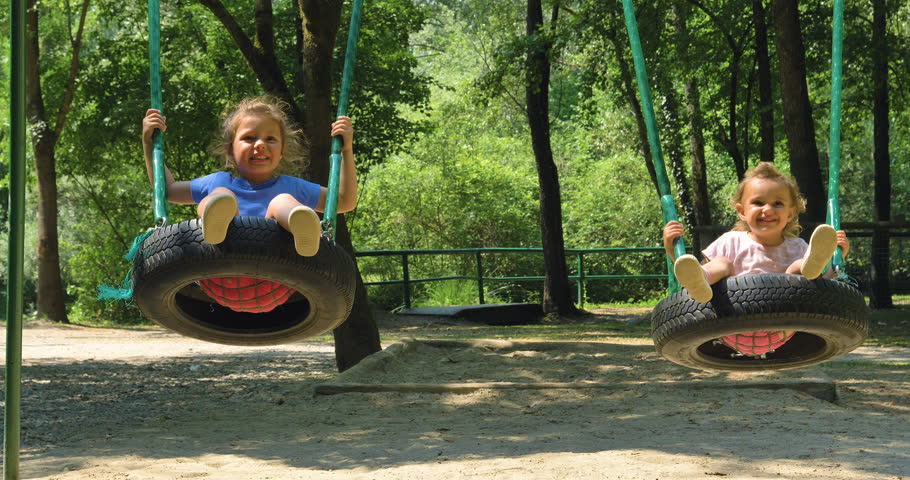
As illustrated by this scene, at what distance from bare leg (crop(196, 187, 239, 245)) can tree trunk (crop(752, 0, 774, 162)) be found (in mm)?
11559

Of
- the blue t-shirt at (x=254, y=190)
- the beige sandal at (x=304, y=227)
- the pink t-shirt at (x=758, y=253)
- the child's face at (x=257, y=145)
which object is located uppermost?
the child's face at (x=257, y=145)

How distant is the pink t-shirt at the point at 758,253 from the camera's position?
166 inches

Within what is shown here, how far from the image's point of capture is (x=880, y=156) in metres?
17.5

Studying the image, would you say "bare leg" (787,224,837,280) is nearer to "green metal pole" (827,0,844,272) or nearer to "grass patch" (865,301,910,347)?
"green metal pole" (827,0,844,272)

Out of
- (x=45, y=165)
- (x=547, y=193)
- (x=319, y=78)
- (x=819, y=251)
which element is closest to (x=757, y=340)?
(x=819, y=251)

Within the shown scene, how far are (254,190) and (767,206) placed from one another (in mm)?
1993

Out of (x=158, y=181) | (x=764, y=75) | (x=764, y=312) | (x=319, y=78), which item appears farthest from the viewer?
(x=764, y=75)

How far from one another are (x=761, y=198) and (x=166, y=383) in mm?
6756

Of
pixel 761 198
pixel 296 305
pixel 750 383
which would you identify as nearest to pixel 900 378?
pixel 750 383

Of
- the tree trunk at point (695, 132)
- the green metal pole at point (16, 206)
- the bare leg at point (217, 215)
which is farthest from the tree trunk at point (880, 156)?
the bare leg at point (217, 215)

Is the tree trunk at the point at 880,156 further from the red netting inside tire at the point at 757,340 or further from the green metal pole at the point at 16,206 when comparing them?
the green metal pole at the point at 16,206

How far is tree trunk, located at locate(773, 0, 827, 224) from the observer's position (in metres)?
10.1

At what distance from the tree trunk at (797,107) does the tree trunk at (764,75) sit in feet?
9.76

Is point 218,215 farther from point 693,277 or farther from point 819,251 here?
point 819,251
